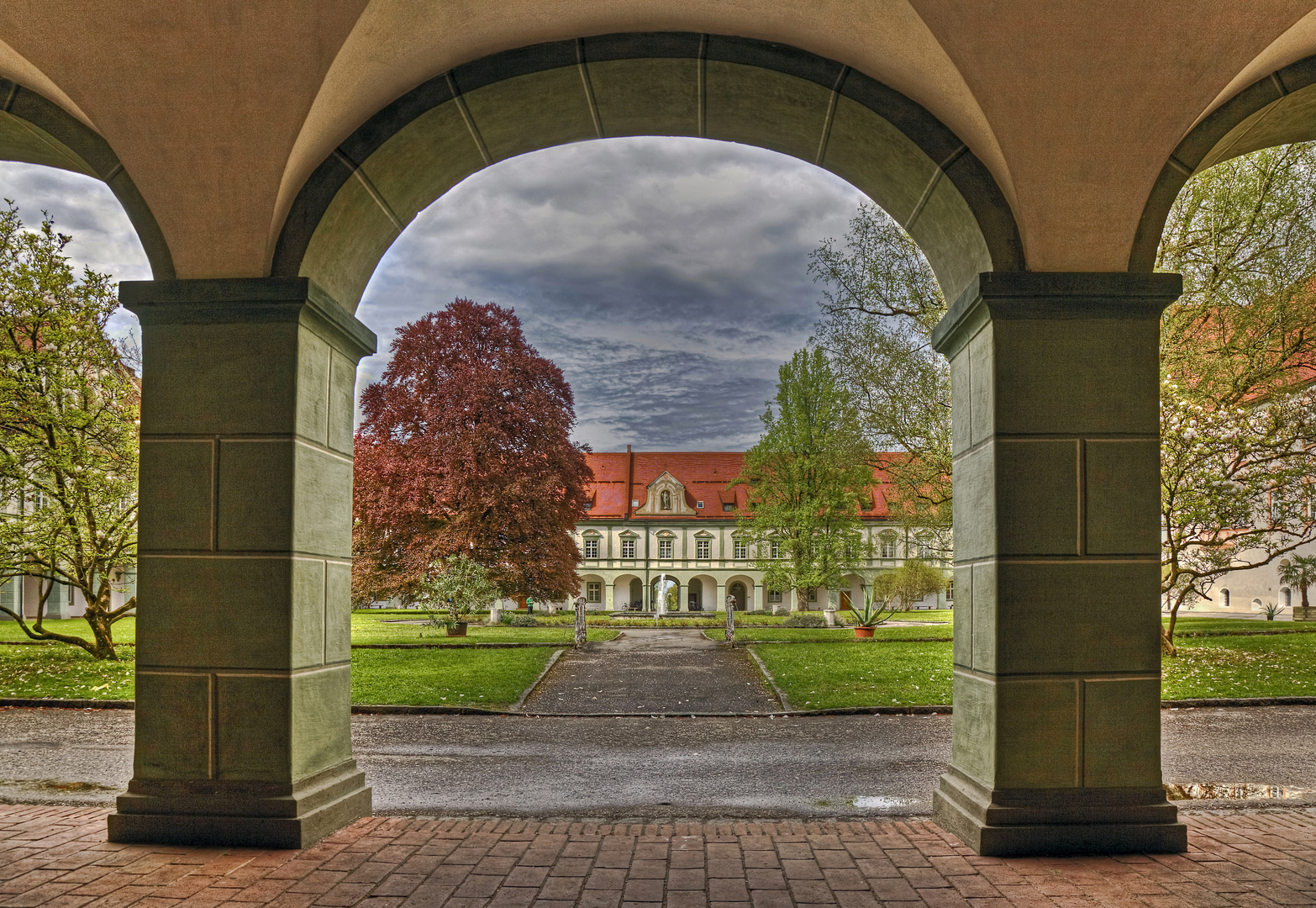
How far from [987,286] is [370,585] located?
22.1m

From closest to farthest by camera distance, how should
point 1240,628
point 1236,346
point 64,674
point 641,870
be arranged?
point 641,870, point 64,674, point 1236,346, point 1240,628

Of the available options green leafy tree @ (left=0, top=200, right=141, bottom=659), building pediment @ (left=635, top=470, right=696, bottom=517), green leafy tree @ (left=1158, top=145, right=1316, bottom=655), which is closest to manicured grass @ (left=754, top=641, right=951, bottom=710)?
green leafy tree @ (left=1158, top=145, right=1316, bottom=655)

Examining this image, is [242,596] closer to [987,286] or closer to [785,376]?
[987,286]

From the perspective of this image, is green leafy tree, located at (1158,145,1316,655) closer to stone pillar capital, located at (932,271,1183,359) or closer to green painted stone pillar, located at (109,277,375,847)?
stone pillar capital, located at (932,271,1183,359)

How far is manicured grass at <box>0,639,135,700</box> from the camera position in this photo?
1259cm

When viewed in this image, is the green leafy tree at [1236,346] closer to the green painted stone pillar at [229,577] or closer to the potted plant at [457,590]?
the green painted stone pillar at [229,577]

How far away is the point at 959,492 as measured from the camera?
573 cm

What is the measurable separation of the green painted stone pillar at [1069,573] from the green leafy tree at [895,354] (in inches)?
582

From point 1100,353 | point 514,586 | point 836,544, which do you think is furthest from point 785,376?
point 1100,353

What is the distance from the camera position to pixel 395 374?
27125 mm

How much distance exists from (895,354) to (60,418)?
15.7 metres

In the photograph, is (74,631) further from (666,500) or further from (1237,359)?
(666,500)

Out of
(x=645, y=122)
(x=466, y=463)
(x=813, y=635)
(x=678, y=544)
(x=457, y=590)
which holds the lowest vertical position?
(x=813, y=635)

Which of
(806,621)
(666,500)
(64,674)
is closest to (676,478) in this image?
(666,500)
